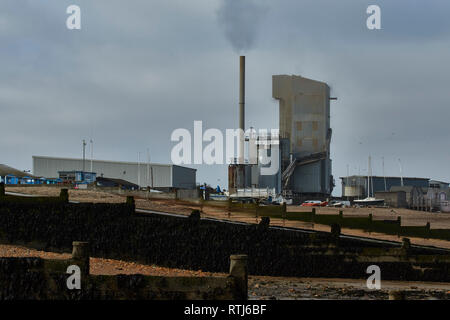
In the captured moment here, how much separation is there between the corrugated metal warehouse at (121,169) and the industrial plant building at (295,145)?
555 inches

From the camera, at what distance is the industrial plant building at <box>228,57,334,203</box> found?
11081cm

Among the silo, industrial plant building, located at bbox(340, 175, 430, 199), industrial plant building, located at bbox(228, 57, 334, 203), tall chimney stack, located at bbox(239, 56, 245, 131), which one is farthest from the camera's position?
industrial plant building, located at bbox(340, 175, 430, 199)

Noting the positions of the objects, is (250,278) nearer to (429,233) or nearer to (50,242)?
(50,242)

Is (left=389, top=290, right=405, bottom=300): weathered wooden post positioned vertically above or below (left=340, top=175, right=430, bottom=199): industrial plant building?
above

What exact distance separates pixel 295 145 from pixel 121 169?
1389 inches

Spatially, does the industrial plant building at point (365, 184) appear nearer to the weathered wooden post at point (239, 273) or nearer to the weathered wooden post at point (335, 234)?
the weathered wooden post at point (335, 234)

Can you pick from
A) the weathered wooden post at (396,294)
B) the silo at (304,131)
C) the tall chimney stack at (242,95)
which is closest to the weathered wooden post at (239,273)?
the weathered wooden post at (396,294)

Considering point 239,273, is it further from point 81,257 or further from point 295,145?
point 295,145

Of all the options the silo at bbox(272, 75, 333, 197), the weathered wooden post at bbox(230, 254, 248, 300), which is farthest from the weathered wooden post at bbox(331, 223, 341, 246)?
the silo at bbox(272, 75, 333, 197)

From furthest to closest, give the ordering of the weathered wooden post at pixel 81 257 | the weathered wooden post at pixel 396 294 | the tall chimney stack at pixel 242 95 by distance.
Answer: the tall chimney stack at pixel 242 95, the weathered wooden post at pixel 81 257, the weathered wooden post at pixel 396 294

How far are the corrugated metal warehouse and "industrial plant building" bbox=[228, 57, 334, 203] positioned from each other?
1410 centimetres

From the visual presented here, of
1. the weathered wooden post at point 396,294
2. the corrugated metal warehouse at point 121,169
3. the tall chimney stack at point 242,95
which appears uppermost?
the tall chimney stack at point 242,95

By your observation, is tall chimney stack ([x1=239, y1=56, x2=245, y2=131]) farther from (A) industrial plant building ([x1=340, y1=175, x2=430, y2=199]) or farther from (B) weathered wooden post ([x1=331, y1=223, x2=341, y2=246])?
(B) weathered wooden post ([x1=331, y1=223, x2=341, y2=246])

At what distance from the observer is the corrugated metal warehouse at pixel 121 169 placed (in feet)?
385
